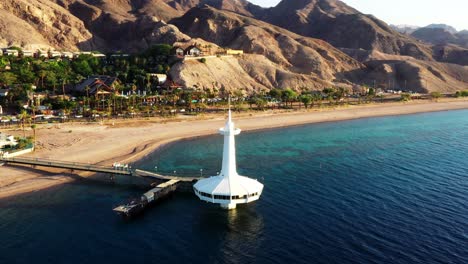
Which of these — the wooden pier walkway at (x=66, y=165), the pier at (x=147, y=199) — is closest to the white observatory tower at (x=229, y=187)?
the pier at (x=147, y=199)

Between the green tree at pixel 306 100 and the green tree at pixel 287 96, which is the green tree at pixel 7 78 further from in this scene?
the green tree at pixel 306 100

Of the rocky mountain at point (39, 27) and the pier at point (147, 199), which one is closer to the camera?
the pier at point (147, 199)

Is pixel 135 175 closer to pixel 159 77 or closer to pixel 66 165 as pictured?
pixel 66 165

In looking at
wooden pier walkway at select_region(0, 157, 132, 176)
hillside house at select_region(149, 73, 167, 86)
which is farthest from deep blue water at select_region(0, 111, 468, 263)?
hillside house at select_region(149, 73, 167, 86)

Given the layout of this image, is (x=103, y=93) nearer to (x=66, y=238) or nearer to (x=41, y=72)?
(x=41, y=72)

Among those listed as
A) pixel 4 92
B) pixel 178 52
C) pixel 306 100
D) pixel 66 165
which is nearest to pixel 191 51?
pixel 178 52

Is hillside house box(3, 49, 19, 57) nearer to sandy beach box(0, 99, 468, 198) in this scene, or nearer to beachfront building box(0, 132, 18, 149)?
sandy beach box(0, 99, 468, 198)
